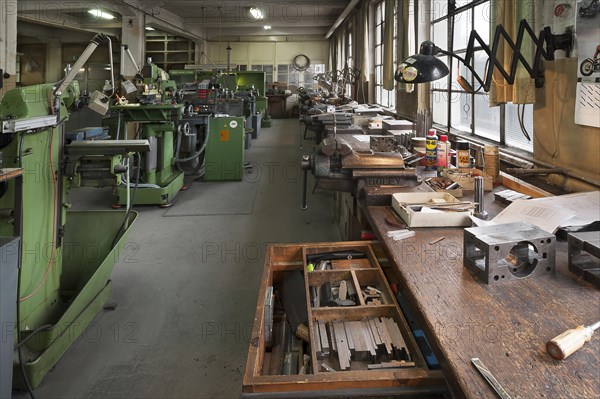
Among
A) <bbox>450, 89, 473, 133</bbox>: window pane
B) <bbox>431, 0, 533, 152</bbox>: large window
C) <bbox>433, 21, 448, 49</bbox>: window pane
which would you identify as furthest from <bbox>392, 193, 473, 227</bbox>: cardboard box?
<bbox>433, 21, 448, 49</bbox>: window pane

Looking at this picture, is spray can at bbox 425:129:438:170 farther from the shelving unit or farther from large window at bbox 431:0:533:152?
the shelving unit

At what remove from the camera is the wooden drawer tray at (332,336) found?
835 mm

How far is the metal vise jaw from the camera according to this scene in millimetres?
971

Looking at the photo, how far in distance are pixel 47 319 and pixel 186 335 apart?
61cm

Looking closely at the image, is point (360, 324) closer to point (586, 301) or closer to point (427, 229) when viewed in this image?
point (427, 229)

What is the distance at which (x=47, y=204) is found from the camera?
1749mm

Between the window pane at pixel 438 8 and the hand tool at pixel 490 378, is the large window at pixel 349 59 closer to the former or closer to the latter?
the window pane at pixel 438 8

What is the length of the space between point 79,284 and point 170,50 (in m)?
12.0

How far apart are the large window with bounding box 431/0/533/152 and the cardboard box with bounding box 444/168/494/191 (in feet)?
1.71

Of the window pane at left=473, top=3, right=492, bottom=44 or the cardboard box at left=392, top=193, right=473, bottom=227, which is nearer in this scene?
the cardboard box at left=392, top=193, right=473, bottom=227

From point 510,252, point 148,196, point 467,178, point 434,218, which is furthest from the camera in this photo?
point 148,196

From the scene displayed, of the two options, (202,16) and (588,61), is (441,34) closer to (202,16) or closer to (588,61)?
(588,61)

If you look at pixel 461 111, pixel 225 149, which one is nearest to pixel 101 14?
pixel 225 149

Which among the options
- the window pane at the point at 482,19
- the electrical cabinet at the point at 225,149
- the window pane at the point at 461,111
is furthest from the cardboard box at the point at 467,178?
the electrical cabinet at the point at 225,149
